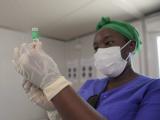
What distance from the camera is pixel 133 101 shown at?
0.80 m

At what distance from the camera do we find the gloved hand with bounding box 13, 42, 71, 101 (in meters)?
0.54

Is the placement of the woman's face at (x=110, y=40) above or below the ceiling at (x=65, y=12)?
below

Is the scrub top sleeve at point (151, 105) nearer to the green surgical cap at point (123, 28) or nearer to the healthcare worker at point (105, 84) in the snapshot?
the healthcare worker at point (105, 84)

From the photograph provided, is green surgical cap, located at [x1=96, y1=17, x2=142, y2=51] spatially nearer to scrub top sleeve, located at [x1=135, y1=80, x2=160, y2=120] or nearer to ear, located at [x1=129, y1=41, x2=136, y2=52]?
ear, located at [x1=129, y1=41, x2=136, y2=52]

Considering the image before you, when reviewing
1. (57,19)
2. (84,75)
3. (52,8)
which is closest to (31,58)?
(52,8)

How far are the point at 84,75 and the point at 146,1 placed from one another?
106 cm

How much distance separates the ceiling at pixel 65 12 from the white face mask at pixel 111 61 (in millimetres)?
572

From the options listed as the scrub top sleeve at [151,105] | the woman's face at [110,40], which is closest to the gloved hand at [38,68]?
the scrub top sleeve at [151,105]

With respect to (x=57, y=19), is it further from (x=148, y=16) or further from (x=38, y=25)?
(x=148, y=16)

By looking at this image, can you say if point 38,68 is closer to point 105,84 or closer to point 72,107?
point 72,107

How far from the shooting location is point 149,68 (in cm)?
170

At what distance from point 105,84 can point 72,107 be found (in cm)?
54

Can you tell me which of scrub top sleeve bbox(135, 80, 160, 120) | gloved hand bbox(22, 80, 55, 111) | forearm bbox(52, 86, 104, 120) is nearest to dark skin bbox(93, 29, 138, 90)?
scrub top sleeve bbox(135, 80, 160, 120)

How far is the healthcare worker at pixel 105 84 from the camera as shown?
20.5 inches
